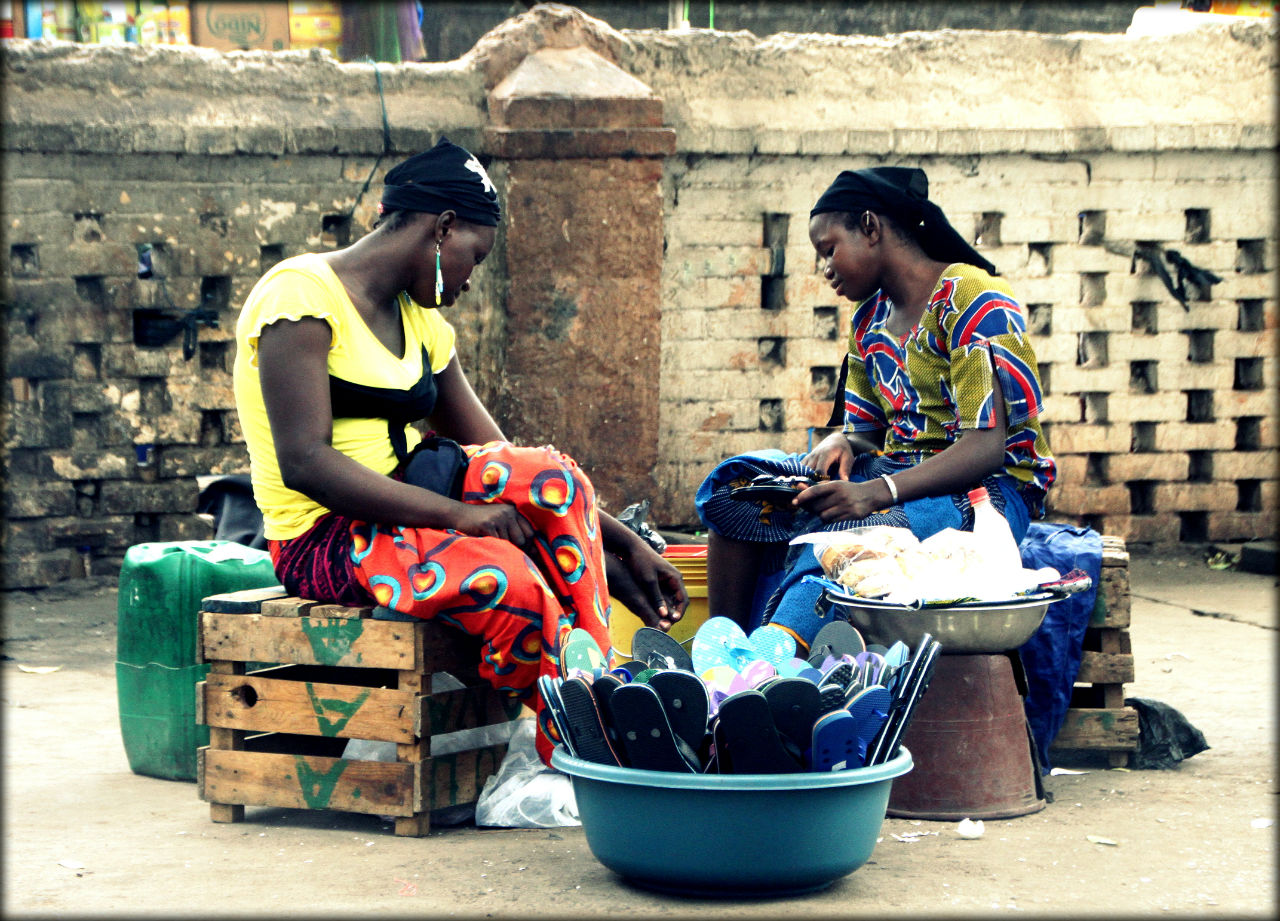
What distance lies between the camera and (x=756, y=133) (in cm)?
688

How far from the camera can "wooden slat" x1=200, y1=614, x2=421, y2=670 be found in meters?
3.21

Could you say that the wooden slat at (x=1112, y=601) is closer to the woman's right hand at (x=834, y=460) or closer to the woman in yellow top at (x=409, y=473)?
the woman's right hand at (x=834, y=460)

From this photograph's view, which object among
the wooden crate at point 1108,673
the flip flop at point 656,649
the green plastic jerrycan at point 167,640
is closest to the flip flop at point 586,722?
the flip flop at point 656,649

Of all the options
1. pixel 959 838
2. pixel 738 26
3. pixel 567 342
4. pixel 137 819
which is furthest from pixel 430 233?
pixel 738 26

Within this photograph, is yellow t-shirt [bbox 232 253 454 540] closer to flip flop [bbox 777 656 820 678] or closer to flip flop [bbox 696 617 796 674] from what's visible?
flip flop [bbox 696 617 796 674]

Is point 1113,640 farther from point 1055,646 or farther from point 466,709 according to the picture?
point 466,709

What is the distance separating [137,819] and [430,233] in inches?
62.7

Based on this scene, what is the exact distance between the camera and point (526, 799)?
11.1 feet

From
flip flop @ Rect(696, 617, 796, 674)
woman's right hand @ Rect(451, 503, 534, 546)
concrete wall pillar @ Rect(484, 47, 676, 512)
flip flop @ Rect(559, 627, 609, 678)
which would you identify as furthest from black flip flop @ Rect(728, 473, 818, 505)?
concrete wall pillar @ Rect(484, 47, 676, 512)

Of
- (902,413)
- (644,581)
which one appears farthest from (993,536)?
(644,581)

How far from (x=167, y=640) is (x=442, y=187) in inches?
56.3

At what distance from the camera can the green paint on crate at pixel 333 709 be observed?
10.7 feet

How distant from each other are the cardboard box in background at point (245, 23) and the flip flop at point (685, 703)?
8639 millimetres

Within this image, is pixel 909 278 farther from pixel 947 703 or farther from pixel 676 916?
pixel 676 916
